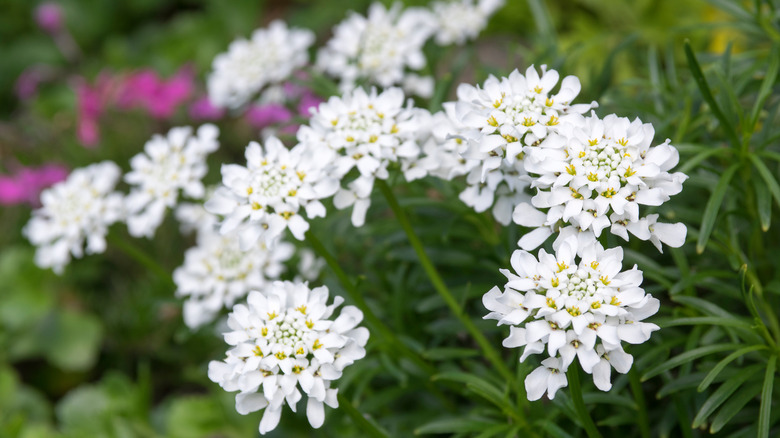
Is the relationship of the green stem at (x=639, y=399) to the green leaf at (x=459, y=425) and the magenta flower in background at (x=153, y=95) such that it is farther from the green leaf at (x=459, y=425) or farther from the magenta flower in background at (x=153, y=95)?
the magenta flower in background at (x=153, y=95)

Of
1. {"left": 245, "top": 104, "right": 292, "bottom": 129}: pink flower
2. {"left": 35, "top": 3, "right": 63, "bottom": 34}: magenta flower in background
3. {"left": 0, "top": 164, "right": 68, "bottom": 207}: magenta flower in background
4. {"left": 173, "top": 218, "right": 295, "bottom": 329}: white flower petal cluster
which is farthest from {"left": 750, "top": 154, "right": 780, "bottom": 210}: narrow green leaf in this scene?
{"left": 35, "top": 3, "right": 63, "bottom": 34}: magenta flower in background

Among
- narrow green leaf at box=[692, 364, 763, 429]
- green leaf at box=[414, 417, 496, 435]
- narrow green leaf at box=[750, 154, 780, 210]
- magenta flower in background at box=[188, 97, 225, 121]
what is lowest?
narrow green leaf at box=[692, 364, 763, 429]

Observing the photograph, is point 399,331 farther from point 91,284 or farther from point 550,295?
point 91,284

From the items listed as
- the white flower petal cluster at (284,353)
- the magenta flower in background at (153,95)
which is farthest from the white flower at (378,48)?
the magenta flower in background at (153,95)

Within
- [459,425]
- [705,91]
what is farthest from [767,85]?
[459,425]

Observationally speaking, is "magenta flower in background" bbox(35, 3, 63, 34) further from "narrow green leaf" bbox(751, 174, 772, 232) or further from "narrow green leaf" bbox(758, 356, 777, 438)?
"narrow green leaf" bbox(758, 356, 777, 438)

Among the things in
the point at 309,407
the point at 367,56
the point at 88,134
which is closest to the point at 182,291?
the point at 309,407
